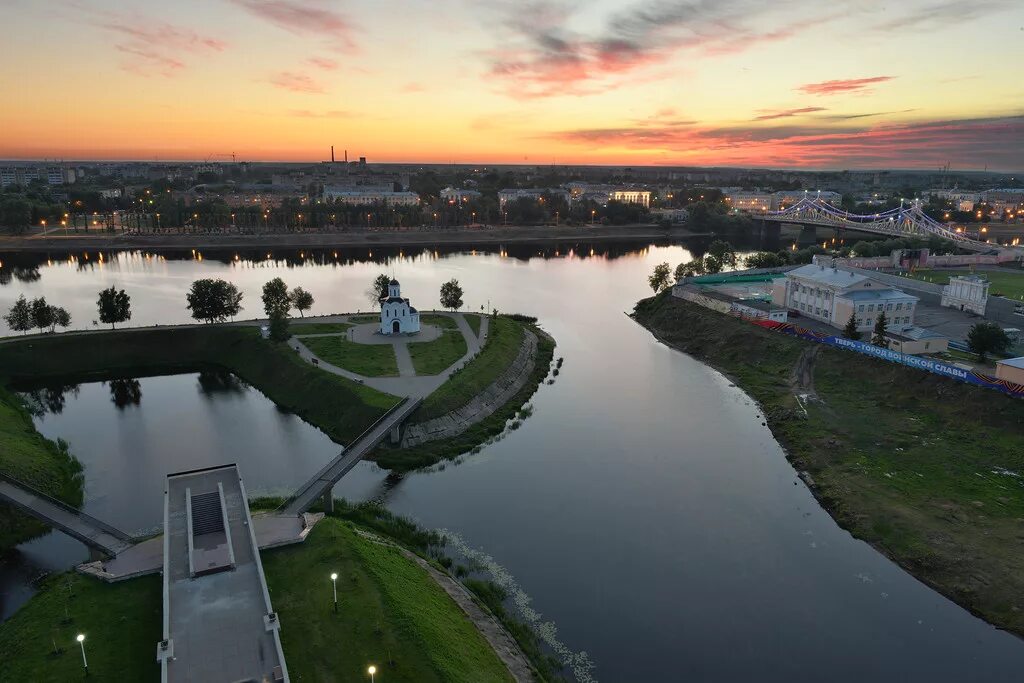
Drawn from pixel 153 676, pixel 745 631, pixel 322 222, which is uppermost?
pixel 322 222

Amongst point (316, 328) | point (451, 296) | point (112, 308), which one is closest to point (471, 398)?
point (316, 328)

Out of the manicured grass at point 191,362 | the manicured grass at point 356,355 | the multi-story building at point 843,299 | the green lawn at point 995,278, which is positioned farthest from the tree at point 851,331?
the manicured grass at point 191,362

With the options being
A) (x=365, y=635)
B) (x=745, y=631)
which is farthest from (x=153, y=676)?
(x=745, y=631)

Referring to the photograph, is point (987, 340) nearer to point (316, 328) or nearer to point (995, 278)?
point (995, 278)

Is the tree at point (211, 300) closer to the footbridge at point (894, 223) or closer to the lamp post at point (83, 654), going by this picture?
the lamp post at point (83, 654)

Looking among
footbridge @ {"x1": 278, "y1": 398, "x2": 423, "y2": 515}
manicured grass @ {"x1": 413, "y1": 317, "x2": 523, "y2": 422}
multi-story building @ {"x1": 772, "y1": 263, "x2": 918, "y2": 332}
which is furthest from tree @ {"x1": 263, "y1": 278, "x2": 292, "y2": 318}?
multi-story building @ {"x1": 772, "y1": 263, "x2": 918, "y2": 332}

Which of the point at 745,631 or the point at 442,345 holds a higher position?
the point at 442,345

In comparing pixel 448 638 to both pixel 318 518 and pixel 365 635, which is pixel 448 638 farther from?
pixel 318 518
